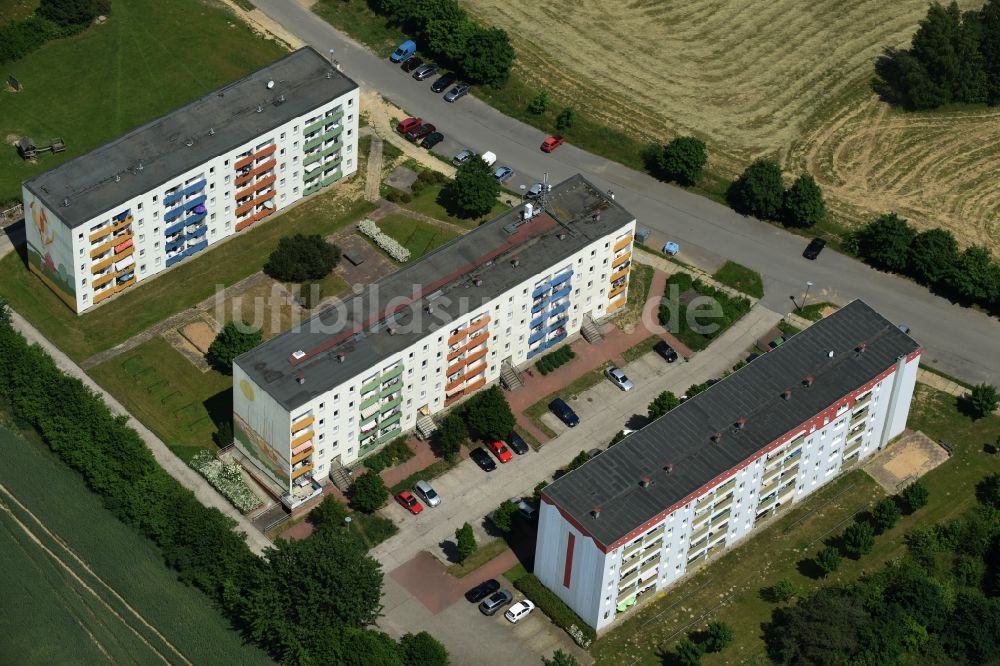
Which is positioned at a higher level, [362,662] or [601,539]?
[601,539]

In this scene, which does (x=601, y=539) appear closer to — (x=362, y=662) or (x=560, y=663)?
(x=560, y=663)

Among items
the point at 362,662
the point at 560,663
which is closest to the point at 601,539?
the point at 560,663
